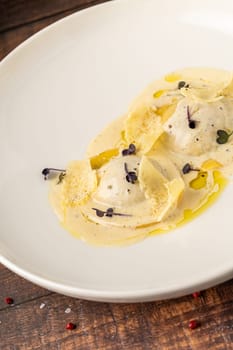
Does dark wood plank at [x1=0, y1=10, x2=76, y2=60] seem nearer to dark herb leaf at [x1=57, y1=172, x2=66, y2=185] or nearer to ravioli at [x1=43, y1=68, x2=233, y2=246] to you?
ravioli at [x1=43, y1=68, x2=233, y2=246]

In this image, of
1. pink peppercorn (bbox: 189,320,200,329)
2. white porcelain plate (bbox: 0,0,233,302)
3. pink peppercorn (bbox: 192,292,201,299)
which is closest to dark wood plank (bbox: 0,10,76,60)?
white porcelain plate (bbox: 0,0,233,302)

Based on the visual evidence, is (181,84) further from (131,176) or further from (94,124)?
(131,176)

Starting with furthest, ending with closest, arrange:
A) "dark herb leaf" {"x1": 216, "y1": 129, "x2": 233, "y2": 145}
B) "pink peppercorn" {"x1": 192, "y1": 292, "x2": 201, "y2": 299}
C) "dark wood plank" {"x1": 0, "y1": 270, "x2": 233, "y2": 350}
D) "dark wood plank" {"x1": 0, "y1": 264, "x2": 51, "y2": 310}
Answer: "dark herb leaf" {"x1": 216, "y1": 129, "x2": 233, "y2": 145} → "dark wood plank" {"x1": 0, "y1": 264, "x2": 51, "y2": 310} → "pink peppercorn" {"x1": 192, "y1": 292, "x2": 201, "y2": 299} → "dark wood plank" {"x1": 0, "y1": 270, "x2": 233, "y2": 350}

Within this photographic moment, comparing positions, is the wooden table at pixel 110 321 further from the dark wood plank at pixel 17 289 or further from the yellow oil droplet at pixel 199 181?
the yellow oil droplet at pixel 199 181

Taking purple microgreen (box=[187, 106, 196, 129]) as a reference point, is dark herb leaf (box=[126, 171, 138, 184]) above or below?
below

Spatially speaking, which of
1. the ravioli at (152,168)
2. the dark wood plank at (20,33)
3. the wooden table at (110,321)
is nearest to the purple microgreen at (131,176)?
the ravioli at (152,168)

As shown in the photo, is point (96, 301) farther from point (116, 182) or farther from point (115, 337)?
point (116, 182)

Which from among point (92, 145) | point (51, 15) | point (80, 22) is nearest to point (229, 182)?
point (92, 145)
